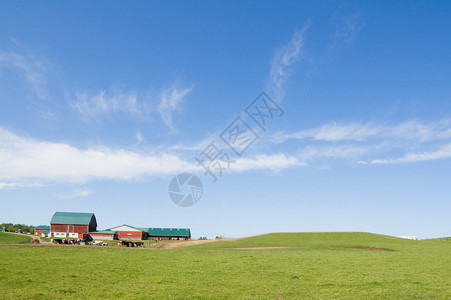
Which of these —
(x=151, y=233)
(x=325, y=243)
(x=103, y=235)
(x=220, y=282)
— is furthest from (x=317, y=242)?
(x=103, y=235)

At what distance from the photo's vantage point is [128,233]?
414ft

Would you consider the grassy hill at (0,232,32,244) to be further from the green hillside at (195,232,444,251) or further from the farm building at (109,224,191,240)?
the green hillside at (195,232,444,251)

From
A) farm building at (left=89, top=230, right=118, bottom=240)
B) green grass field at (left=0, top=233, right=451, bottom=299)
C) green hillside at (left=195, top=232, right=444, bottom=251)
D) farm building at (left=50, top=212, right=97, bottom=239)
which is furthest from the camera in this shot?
farm building at (left=89, top=230, right=118, bottom=240)

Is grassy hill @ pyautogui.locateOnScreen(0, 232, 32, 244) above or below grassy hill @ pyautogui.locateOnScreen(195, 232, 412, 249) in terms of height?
above

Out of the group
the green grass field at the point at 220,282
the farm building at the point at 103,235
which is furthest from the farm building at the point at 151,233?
the green grass field at the point at 220,282

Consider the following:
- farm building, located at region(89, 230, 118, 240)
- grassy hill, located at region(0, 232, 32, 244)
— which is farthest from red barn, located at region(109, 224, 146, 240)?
grassy hill, located at region(0, 232, 32, 244)

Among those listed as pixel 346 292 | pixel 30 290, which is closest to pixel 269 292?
pixel 346 292

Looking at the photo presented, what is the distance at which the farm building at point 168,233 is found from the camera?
429 ft

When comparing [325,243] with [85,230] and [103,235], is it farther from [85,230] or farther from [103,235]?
[85,230]

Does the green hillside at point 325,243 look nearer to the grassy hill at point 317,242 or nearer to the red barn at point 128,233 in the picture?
the grassy hill at point 317,242

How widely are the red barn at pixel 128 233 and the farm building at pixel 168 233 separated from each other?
5.15 meters

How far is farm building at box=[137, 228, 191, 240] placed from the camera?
131 metres

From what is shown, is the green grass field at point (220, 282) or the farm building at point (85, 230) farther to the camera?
the farm building at point (85, 230)

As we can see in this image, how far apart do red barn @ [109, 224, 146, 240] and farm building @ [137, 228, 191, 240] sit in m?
5.15
